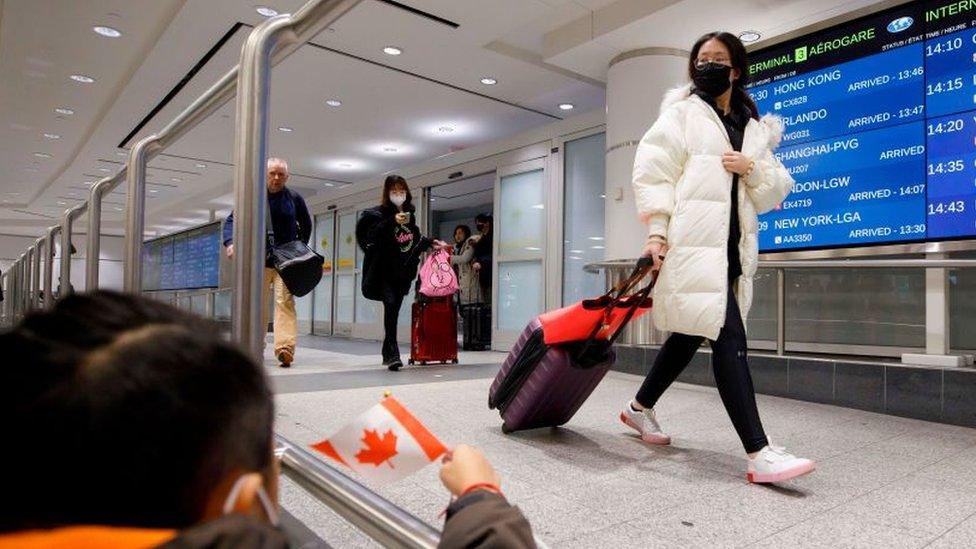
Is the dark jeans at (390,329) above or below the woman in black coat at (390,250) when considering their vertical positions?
below

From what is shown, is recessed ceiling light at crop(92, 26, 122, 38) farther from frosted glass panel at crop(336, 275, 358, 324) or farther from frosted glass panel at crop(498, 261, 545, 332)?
frosted glass panel at crop(336, 275, 358, 324)

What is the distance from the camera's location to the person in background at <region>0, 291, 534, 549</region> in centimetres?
36

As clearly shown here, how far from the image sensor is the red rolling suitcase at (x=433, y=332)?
5.40m

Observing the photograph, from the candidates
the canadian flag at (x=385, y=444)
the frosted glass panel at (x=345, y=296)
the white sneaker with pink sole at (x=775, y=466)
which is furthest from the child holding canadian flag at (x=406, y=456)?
the frosted glass panel at (x=345, y=296)

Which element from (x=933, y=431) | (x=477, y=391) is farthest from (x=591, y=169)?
(x=933, y=431)

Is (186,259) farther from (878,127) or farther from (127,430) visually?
(127,430)

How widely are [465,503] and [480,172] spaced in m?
7.98

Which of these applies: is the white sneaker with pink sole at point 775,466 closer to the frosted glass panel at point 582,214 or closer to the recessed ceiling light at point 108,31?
the frosted glass panel at point 582,214

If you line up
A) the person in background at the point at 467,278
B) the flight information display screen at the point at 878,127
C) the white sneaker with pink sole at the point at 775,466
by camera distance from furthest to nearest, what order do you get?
the person in background at the point at 467,278 → the flight information display screen at the point at 878,127 → the white sneaker with pink sole at the point at 775,466

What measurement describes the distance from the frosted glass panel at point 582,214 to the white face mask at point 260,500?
6.41m

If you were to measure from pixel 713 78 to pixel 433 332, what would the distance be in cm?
365

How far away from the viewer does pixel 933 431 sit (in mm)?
2824

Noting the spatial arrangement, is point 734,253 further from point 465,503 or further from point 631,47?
point 631,47

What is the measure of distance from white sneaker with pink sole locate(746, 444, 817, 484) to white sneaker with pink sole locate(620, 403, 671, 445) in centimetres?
53
